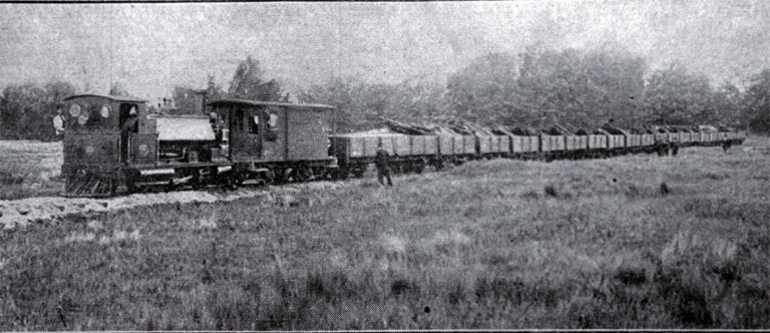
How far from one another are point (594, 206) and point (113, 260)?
3.59 m

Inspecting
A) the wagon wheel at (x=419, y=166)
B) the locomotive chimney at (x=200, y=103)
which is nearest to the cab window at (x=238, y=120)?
the locomotive chimney at (x=200, y=103)

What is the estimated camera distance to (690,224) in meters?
3.56

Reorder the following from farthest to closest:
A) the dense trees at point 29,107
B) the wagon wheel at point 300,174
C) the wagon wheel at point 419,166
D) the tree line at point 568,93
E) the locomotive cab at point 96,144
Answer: the wagon wheel at point 419,166, the wagon wheel at point 300,174, the locomotive cab at point 96,144, the dense trees at point 29,107, the tree line at point 568,93

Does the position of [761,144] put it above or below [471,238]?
above

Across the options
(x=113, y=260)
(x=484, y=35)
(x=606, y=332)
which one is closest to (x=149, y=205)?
(x=113, y=260)

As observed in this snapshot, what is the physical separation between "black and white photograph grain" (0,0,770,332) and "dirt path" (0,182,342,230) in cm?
6

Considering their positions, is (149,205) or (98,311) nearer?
(98,311)

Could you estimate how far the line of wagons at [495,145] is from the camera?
10.1 meters

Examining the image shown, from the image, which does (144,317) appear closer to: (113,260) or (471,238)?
(113,260)

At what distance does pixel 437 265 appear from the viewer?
3.23 meters

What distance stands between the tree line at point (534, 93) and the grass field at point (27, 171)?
0.16 metres

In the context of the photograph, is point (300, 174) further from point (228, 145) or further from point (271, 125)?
point (228, 145)

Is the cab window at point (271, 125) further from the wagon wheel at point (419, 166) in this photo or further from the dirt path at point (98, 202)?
the wagon wheel at point (419, 166)

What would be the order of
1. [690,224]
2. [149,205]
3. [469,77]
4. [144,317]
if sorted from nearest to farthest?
[144,317], [690,224], [469,77], [149,205]
